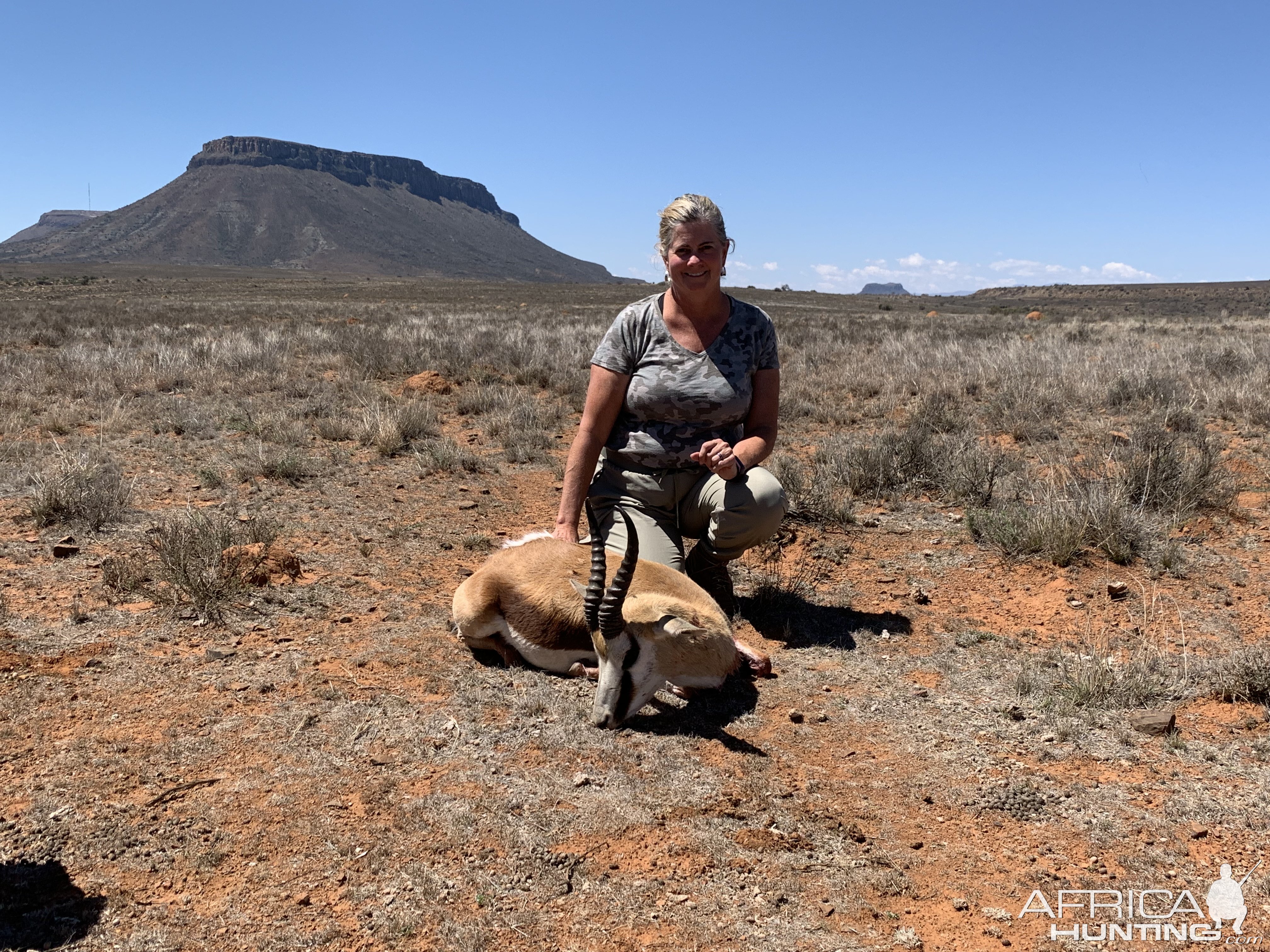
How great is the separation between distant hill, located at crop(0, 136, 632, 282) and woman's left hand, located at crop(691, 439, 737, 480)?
147367 millimetres

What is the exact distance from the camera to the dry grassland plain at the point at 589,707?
2.47 m

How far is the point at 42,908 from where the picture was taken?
91.7 inches

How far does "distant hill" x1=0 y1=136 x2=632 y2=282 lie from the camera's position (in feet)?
490

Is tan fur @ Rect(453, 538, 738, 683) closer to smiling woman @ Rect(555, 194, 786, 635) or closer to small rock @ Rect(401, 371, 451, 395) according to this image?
smiling woman @ Rect(555, 194, 786, 635)

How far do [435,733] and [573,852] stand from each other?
0.97 metres

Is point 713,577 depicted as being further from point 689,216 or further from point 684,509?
point 689,216

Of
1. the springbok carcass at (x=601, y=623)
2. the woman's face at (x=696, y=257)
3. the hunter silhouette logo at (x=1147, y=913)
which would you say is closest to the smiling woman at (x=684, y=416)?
the woman's face at (x=696, y=257)

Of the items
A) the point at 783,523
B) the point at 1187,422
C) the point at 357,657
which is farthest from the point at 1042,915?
the point at 1187,422

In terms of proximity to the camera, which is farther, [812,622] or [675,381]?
[812,622]

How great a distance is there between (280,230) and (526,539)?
181521 millimetres

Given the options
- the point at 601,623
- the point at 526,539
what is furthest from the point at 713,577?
the point at 601,623

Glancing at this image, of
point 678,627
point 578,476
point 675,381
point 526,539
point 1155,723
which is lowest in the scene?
point 1155,723

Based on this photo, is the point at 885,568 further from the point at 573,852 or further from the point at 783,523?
the point at 573,852

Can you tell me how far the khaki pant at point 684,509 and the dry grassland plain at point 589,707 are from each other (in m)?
0.69
